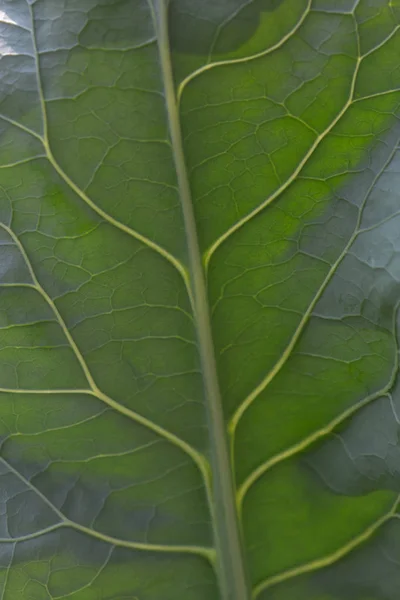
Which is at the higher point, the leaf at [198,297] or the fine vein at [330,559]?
the leaf at [198,297]

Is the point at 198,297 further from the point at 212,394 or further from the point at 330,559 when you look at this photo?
the point at 330,559

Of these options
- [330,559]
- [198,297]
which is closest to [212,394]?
[198,297]

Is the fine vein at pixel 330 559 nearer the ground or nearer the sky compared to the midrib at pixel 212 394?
nearer the ground

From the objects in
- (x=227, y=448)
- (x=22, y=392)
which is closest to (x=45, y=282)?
(x=22, y=392)

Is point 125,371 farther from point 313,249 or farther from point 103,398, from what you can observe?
point 313,249

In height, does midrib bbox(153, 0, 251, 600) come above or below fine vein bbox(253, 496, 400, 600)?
above

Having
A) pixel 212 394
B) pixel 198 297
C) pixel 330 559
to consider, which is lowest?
pixel 330 559
